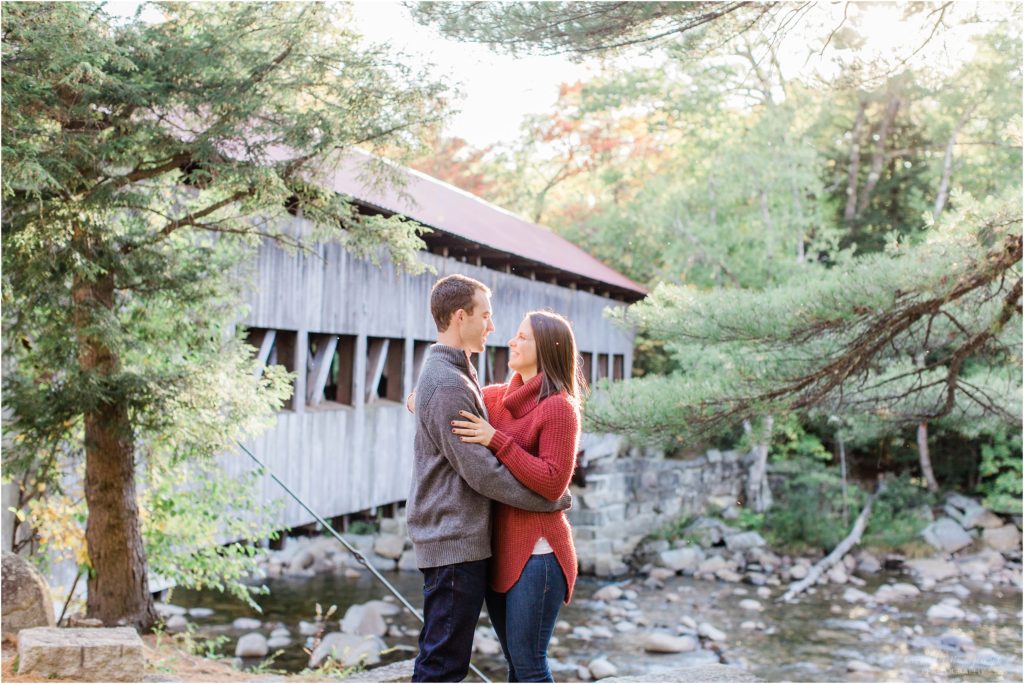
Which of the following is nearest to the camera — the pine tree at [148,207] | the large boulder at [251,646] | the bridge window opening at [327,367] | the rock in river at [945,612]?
the pine tree at [148,207]

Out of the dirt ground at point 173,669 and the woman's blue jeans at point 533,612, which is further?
the dirt ground at point 173,669

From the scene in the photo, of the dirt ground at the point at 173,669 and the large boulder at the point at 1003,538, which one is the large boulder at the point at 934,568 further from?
the dirt ground at the point at 173,669

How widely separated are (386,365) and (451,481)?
9525 mm

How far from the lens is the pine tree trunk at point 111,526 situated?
5.89 m

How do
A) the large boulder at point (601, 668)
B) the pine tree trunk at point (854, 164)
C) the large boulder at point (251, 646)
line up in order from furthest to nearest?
the pine tree trunk at point (854, 164)
the large boulder at point (601, 668)
the large boulder at point (251, 646)

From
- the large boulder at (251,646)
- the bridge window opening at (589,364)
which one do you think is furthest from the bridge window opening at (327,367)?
the bridge window opening at (589,364)

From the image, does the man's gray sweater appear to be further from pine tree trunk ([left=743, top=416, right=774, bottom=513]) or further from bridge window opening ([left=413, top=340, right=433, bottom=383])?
pine tree trunk ([left=743, top=416, right=774, bottom=513])

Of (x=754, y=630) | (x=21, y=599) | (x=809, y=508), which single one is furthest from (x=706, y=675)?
(x=809, y=508)

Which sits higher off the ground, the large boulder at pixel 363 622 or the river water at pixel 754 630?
the large boulder at pixel 363 622

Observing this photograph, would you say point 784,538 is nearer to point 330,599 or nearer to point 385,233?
point 330,599

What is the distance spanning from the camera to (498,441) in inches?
110

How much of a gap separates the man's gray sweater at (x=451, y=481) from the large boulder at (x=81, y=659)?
89.6 inches

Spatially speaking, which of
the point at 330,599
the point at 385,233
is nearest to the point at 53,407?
the point at 385,233

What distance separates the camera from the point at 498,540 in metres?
2.90
